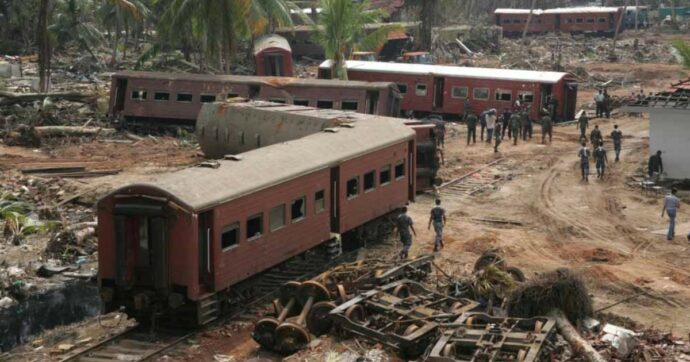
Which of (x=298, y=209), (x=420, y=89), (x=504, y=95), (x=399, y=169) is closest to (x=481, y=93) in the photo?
(x=504, y=95)

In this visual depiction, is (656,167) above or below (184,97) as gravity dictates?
below

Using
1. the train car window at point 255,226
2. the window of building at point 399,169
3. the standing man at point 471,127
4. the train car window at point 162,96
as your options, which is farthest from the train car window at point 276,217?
the train car window at point 162,96

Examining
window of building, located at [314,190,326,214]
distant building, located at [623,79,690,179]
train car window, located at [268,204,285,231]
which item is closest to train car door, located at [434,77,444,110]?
distant building, located at [623,79,690,179]

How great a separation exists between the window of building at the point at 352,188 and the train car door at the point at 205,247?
5.50m

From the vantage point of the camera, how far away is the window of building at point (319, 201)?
68.0 ft

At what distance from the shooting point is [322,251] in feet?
72.0

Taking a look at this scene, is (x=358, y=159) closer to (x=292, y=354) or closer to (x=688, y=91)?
(x=292, y=354)

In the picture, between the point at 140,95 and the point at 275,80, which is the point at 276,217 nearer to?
the point at 275,80

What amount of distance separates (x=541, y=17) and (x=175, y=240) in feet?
234

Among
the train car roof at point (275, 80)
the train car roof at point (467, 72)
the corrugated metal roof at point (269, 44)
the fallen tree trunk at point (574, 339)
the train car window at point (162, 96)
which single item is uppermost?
the corrugated metal roof at point (269, 44)

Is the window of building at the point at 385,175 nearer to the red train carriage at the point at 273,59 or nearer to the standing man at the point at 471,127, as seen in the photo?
the standing man at the point at 471,127

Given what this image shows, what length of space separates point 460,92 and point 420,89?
1.96 meters

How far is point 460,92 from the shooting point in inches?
1778

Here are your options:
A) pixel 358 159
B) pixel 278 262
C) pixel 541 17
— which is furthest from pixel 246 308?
pixel 541 17
